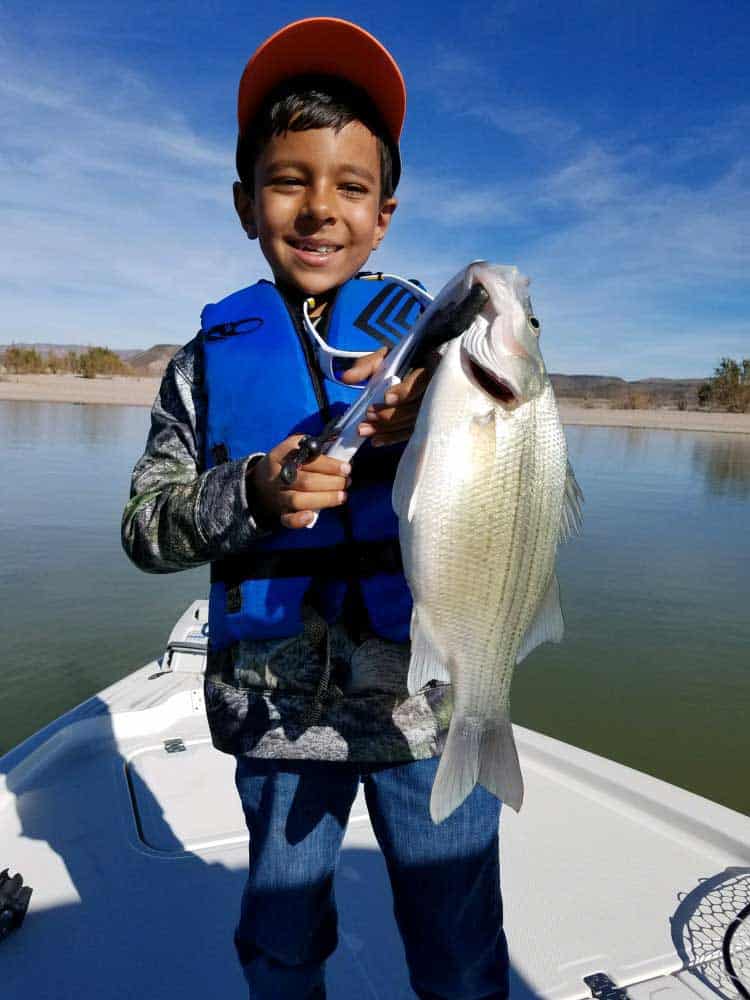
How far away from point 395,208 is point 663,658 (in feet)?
22.6

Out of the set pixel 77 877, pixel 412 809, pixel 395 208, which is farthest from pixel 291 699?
pixel 77 877

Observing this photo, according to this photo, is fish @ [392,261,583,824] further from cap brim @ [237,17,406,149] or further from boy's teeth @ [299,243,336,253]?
cap brim @ [237,17,406,149]

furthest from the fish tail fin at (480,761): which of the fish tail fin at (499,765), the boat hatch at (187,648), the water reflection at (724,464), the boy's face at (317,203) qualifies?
the water reflection at (724,464)

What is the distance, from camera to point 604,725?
6547 millimetres

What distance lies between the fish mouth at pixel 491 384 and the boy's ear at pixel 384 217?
38.4 inches

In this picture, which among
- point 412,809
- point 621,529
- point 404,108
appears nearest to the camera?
point 412,809

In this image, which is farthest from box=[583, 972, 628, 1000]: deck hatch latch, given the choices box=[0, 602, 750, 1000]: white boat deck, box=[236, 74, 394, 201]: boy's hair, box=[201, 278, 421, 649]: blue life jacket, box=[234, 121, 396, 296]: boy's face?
box=[236, 74, 394, 201]: boy's hair

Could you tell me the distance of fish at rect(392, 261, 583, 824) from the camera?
1.47m

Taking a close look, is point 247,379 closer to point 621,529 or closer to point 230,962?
point 230,962

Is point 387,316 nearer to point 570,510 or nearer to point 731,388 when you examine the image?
point 570,510

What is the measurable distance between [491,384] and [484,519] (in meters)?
0.28

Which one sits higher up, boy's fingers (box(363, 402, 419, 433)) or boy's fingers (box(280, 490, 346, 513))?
boy's fingers (box(363, 402, 419, 433))

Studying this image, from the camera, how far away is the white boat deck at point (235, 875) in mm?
2756

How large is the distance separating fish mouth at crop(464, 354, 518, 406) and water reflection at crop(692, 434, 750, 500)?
1836 cm
